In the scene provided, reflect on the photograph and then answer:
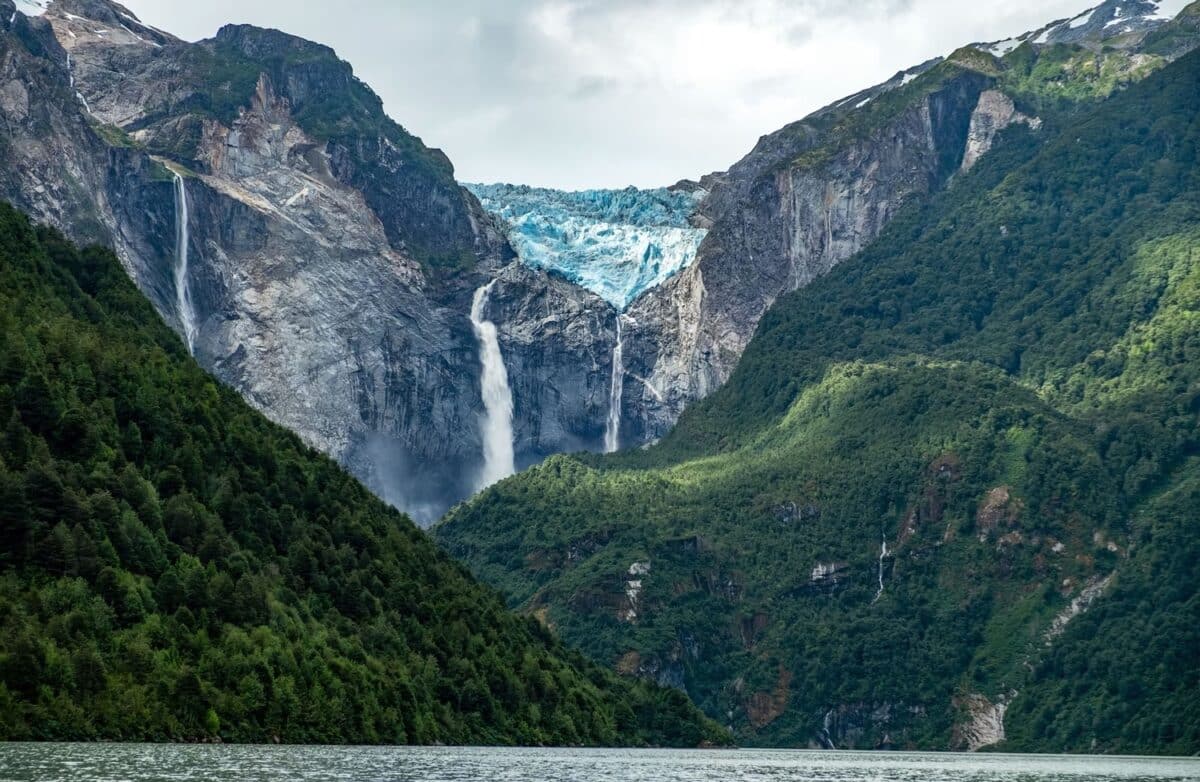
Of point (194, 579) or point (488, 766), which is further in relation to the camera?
point (194, 579)

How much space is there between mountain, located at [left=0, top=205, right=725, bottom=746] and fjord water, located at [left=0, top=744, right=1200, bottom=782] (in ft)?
12.3

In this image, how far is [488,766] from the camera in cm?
12169

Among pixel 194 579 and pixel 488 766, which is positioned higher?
pixel 194 579

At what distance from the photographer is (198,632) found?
12262cm

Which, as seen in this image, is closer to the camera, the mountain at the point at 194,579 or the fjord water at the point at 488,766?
the fjord water at the point at 488,766

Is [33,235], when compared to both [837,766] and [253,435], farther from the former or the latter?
[837,766]

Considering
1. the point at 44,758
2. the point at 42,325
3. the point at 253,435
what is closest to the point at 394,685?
the point at 253,435

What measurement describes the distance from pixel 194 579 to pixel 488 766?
76.2 feet

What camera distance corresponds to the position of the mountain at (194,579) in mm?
113312

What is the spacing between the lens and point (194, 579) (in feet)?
415

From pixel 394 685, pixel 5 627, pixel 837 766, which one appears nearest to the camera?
pixel 5 627

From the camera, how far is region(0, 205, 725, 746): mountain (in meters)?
113

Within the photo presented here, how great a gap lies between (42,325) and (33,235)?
2771 centimetres

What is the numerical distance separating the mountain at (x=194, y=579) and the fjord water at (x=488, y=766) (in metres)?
3.74
